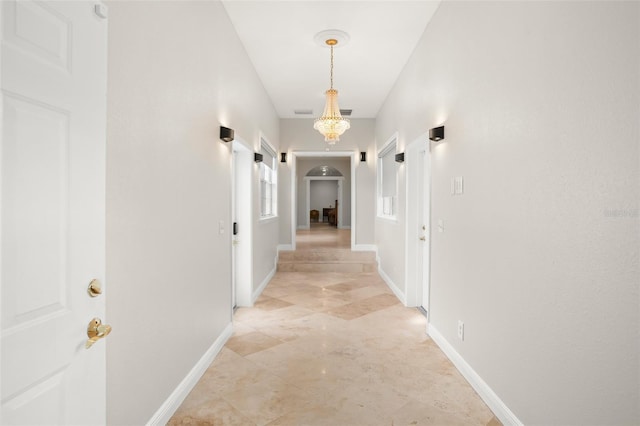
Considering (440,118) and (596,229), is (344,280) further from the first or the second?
(596,229)

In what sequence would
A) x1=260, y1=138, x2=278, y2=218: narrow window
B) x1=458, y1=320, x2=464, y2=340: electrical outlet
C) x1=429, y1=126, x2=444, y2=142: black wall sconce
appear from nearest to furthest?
x1=458, y1=320, x2=464, y2=340: electrical outlet
x1=429, y1=126, x2=444, y2=142: black wall sconce
x1=260, y1=138, x2=278, y2=218: narrow window

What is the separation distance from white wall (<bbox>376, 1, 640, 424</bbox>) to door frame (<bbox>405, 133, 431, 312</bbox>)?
4.58ft

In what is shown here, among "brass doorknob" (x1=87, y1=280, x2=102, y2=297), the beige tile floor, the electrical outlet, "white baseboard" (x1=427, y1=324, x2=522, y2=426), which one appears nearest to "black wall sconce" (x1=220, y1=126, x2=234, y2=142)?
the beige tile floor

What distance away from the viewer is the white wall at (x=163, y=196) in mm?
1628

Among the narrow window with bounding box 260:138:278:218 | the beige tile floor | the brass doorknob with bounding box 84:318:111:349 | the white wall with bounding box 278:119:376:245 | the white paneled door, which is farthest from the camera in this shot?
the white wall with bounding box 278:119:376:245

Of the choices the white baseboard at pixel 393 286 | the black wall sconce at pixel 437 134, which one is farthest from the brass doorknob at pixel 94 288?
the white baseboard at pixel 393 286

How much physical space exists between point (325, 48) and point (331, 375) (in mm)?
3469

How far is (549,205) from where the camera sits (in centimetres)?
168

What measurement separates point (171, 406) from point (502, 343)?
205 cm

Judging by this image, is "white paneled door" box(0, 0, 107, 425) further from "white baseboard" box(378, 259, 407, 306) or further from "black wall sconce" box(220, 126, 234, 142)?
"white baseboard" box(378, 259, 407, 306)

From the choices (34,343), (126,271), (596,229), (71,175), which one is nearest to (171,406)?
(126,271)

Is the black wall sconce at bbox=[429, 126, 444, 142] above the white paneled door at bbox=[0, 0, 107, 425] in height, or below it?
above

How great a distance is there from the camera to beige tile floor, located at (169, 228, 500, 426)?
2170mm

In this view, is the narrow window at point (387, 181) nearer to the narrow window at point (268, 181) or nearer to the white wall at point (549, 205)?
the narrow window at point (268, 181)
